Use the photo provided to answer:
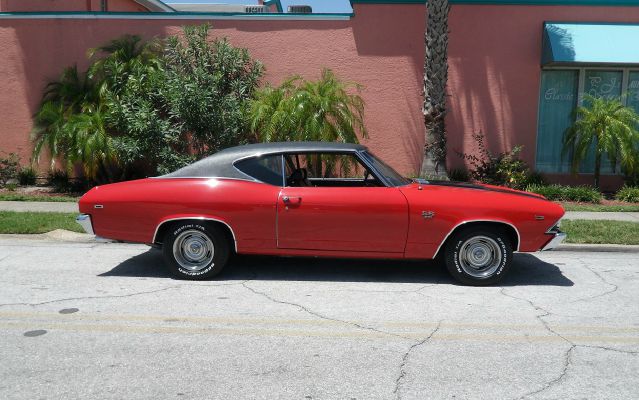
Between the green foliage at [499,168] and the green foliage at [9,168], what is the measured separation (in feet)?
32.0

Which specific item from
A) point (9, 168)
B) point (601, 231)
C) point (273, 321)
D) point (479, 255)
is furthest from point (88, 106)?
point (601, 231)

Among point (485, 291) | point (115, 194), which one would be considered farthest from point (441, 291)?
point (115, 194)

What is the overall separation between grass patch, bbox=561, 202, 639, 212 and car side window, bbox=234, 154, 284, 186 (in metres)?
6.90

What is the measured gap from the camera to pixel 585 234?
30.1ft

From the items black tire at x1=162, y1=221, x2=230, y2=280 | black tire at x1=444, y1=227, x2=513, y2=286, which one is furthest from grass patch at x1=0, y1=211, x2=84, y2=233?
black tire at x1=444, y1=227, x2=513, y2=286

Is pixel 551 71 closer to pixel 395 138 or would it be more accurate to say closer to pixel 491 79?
pixel 491 79

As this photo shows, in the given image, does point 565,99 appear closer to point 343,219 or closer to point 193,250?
point 343,219

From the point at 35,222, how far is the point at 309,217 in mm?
5301

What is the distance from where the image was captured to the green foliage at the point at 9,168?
13.7 m

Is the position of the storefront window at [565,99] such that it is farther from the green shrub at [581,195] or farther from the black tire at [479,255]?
the black tire at [479,255]

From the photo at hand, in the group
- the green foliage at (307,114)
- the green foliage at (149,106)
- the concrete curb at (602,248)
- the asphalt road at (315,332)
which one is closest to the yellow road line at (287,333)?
the asphalt road at (315,332)

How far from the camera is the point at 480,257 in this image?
671 centimetres

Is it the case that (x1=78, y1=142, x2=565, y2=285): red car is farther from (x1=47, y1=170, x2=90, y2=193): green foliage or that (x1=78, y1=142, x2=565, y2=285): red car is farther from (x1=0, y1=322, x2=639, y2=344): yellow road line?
(x1=47, y1=170, x2=90, y2=193): green foliage

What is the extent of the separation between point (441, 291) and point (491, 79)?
27.0 feet
